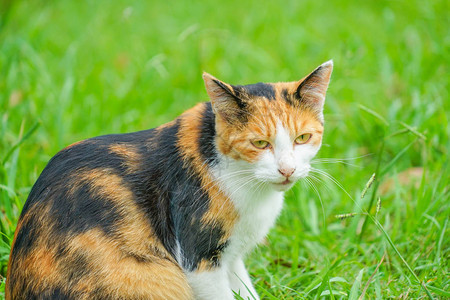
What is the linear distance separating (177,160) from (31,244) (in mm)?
919

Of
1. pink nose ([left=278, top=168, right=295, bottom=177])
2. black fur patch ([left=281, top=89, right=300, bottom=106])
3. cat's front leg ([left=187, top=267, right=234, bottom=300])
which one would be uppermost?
black fur patch ([left=281, top=89, right=300, bottom=106])

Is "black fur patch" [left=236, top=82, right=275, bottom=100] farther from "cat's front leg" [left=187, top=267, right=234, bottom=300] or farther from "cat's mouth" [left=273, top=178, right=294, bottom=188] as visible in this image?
"cat's front leg" [left=187, top=267, right=234, bottom=300]

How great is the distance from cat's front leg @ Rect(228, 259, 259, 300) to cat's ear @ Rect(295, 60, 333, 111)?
109cm

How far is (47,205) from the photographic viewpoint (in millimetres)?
2811

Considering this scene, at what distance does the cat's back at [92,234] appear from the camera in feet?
8.75

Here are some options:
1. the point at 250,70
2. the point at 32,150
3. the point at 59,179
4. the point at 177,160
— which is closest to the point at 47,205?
the point at 59,179

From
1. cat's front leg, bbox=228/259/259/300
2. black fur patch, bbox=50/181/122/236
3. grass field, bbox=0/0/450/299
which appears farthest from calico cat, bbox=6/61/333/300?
grass field, bbox=0/0/450/299

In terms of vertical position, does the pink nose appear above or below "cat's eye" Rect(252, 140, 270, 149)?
below

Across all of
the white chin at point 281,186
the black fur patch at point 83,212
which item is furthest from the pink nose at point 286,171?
the black fur patch at point 83,212

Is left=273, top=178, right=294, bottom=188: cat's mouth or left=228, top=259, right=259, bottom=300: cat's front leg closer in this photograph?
left=273, top=178, right=294, bottom=188: cat's mouth

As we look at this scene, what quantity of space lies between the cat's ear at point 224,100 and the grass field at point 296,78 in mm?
731

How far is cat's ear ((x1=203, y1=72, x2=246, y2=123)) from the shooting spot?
113 inches

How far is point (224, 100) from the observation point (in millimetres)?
2918

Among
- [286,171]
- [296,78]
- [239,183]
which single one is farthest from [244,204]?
[296,78]
